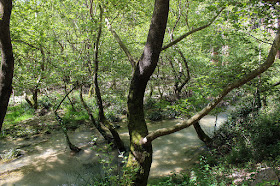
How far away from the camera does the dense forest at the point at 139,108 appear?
352 cm

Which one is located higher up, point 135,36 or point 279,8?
point 135,36

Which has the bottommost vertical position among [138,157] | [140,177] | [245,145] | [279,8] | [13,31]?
[245,145]

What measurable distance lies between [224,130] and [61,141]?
7.85 metres

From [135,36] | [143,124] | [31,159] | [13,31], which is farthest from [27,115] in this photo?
[143,124]

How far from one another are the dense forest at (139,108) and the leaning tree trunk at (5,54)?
2 cm

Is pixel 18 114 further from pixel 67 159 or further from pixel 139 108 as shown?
pixel 139 108

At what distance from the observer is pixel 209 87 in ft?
19.0

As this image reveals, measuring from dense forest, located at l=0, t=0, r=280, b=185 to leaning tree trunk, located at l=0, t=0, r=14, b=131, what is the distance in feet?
0.05

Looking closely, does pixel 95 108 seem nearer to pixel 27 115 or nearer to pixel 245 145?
pixel 27 115

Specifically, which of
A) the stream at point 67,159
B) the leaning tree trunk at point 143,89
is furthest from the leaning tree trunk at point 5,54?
the stream at point 67,159

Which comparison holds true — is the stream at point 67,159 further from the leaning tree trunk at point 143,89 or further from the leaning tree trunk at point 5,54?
the leaning tree trunk at point 5,54

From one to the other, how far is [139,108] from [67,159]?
17.3 feet

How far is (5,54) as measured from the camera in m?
3.18

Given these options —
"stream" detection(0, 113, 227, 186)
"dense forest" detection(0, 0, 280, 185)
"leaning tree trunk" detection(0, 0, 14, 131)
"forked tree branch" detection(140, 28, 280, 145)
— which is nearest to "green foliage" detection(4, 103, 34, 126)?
"dense forest" detection(0, 0, 280, 185)
